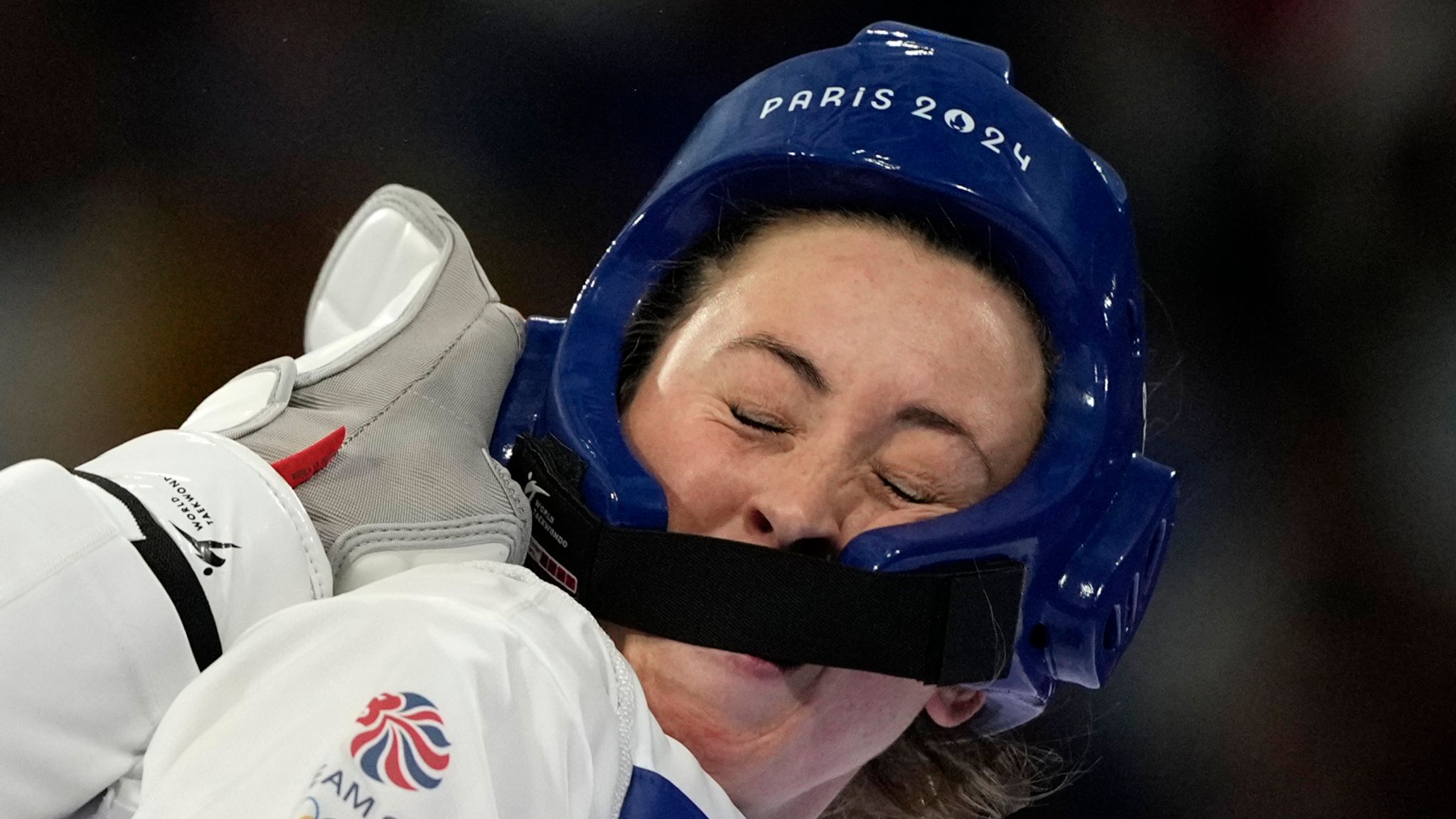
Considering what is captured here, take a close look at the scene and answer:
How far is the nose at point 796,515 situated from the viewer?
1.33 metres

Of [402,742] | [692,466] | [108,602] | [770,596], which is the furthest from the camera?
[692,466]

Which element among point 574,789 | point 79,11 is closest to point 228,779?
point 574,789

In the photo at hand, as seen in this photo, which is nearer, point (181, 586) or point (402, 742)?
point (402, 742)

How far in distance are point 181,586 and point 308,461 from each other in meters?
0.22

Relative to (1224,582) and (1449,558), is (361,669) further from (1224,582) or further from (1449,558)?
(1449,558)

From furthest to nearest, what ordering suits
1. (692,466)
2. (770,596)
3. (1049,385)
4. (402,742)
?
(1049,385)
(692,466)
(770,596)
(402,742)

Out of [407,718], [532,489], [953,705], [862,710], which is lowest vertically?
[953,705]

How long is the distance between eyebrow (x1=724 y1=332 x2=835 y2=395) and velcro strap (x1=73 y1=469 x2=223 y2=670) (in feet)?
1.84

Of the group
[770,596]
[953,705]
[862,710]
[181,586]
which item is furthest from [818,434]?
[181,586]

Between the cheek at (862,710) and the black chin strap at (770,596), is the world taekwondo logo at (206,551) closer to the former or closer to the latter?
the black chin strap at (770,596)

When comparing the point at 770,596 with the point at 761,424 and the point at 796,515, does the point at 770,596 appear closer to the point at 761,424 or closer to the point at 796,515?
the point at 796,515

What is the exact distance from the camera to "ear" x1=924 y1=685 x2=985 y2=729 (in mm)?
1654

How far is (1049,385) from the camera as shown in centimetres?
156

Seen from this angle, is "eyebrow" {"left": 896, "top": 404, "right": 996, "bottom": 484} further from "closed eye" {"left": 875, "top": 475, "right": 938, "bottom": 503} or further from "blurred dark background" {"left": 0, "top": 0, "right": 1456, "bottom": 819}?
"blurred dark background" {"left": 0, "top": 0, "right": 1456, "bottom": 819}
